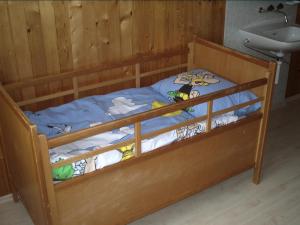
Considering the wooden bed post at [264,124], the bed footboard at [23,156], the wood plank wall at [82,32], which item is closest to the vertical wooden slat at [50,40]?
the wood plank wall at [82,32]

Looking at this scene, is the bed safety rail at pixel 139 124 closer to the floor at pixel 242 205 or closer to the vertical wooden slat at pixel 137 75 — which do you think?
the floor at pixel 242 205

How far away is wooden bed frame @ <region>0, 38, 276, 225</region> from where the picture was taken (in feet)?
5.20

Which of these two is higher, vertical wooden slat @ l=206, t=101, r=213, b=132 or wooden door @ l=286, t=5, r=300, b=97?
vertical wooden slat @ l=206, t=101, r=213, b=132

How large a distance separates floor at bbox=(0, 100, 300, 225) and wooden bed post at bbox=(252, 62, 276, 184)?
0.32 feet

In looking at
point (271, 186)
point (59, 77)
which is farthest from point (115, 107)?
point (271, 186)

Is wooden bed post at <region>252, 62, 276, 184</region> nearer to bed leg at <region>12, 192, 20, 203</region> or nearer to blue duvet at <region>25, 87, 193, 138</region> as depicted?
blue duvet at <region>25, 87, 193, 138</region>

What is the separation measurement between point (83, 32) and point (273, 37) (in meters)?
1.37

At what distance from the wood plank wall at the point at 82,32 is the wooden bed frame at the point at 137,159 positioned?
0.08 meters

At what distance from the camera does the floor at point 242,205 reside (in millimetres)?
2109

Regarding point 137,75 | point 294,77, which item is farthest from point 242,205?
point 294,77

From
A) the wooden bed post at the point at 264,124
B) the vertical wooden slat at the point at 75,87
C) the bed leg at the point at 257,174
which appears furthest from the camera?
the bed leg at the point at 257,174

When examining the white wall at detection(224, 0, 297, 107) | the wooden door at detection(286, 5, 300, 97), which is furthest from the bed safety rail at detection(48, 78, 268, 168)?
the wooden door at detection(286, 5, 300, 97)

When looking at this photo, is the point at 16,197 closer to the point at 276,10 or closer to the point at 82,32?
the point at 82,32

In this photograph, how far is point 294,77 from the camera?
349 centimetres
